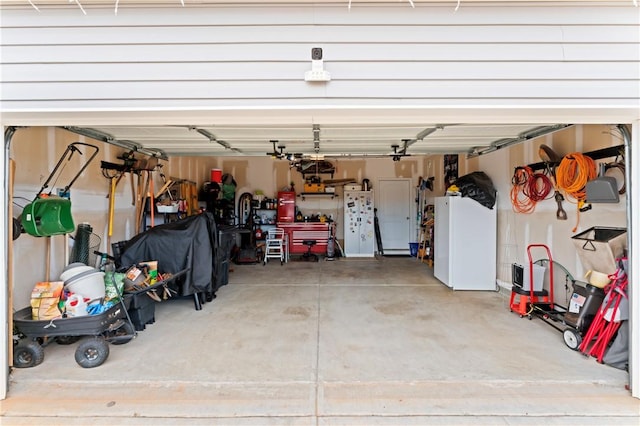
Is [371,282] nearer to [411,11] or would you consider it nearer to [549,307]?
[549,307]

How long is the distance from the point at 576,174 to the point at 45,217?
510 centimetres

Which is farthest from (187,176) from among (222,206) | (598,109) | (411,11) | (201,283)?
→ (598,109)

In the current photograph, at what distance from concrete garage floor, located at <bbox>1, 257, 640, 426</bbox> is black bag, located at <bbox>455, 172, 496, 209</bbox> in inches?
66.2

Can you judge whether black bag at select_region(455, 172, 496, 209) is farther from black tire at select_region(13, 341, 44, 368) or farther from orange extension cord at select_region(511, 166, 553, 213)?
black tire at select_region(13, 341, 44, 368)

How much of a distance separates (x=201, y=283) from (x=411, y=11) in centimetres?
356

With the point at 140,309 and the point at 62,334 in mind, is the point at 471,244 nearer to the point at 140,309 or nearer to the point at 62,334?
the point at 140,309

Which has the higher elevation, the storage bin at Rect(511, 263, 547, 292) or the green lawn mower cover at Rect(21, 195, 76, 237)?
the green lawn mower cover at Rect(21, 195, 76, 237)

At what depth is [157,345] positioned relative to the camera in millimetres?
2881

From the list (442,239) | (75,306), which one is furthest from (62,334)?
(442,239)

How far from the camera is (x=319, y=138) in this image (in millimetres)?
3738

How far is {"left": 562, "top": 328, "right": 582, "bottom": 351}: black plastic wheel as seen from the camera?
8.84 feet

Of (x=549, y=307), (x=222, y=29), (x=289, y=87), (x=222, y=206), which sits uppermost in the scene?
(x=222, y=29)

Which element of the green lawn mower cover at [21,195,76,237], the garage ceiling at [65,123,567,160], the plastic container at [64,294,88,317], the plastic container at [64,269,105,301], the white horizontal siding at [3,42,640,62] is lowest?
the plastic container at [64,294,88,317]

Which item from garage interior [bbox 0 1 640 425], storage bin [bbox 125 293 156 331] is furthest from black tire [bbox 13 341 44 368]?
storage bin [bbox 125 293 156 331]
